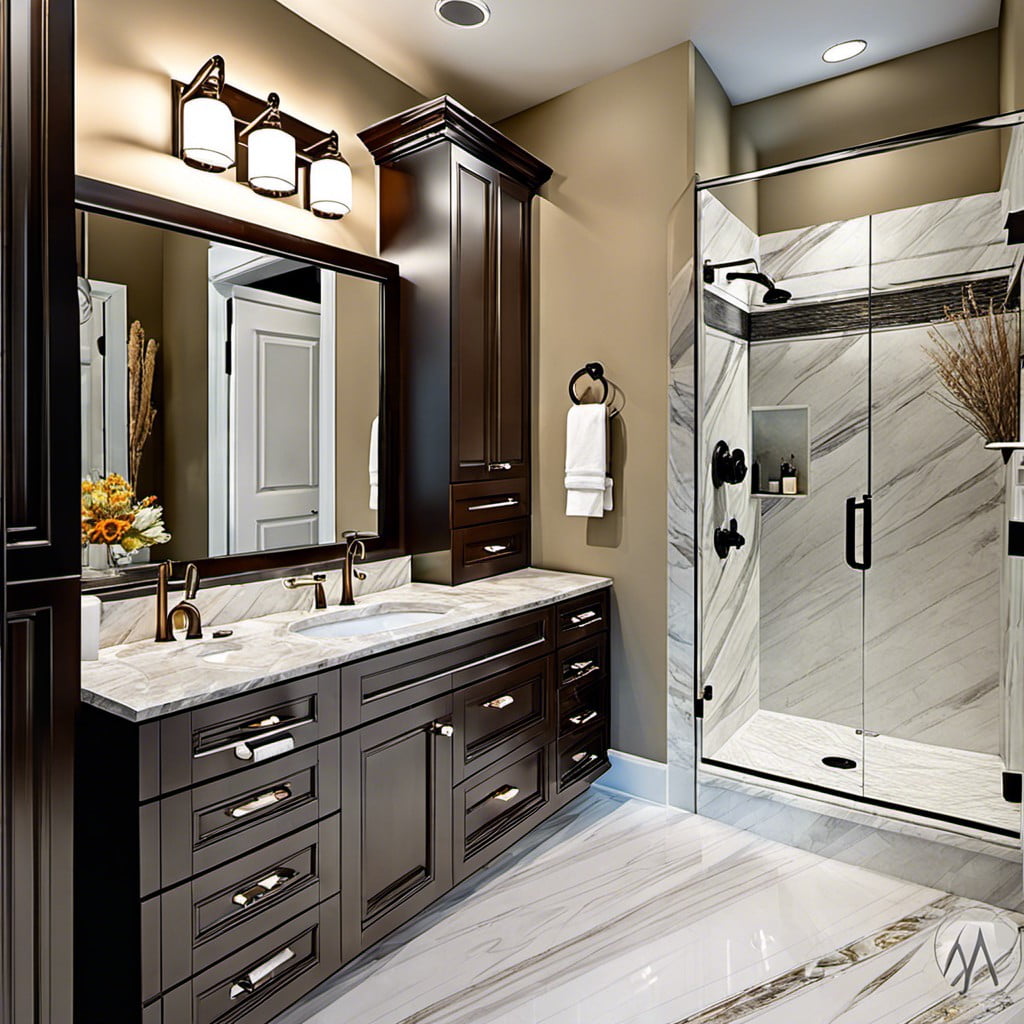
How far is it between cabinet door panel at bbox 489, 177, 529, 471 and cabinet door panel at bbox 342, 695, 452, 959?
121cm

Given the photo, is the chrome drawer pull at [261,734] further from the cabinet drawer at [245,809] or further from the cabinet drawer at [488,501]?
the cabinet drawer at [488,501]

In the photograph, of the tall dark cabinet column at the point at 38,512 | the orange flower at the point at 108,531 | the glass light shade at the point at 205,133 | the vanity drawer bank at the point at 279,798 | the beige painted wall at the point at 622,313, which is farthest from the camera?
the beige painted wall at the point at 622,313

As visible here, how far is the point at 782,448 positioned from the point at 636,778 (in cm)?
144

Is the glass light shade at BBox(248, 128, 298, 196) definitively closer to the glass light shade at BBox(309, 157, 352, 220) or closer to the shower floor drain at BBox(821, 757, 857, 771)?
the glass light shade at BBox(309, 157, 352, 220)

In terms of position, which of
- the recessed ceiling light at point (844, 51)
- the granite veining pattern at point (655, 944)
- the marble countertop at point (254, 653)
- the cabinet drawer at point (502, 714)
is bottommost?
the granite veining pattern at point (655, 944)

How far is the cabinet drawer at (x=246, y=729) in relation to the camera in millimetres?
1459

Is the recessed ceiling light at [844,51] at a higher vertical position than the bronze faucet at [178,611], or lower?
higher

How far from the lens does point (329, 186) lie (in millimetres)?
2430

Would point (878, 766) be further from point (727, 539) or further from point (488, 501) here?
point (488, 501)

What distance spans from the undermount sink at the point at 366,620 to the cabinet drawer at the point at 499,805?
528 mm

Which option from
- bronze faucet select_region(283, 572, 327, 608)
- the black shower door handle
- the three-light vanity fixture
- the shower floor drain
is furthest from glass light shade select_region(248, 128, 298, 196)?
the shower floor drain

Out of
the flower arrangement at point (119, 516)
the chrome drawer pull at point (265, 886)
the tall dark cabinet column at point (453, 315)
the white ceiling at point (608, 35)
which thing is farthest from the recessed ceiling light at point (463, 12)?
the chrome drawer pull at point (265, 886)

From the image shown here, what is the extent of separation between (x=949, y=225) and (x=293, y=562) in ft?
8.81

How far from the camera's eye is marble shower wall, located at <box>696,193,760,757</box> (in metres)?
2.83
